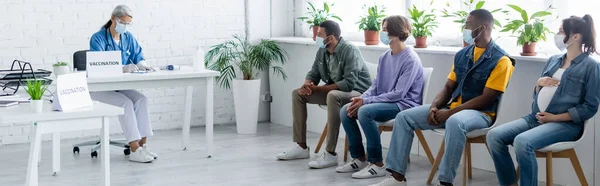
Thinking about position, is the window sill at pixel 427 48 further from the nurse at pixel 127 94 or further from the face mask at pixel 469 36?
the nurse at pixel 127 94

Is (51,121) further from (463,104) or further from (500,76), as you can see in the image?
(500,76)

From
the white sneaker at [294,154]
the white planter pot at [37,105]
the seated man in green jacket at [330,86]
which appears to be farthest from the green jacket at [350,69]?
the white planter pot at [37,105]

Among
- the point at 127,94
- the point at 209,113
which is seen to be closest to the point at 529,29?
the point at 209,113

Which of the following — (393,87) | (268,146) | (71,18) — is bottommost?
(268,146)

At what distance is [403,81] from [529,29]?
802 mm

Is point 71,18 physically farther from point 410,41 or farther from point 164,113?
point 410,41

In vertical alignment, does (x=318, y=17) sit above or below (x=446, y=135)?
above

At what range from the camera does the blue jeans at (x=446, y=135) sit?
185 inches

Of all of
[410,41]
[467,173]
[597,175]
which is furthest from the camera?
[410,41]

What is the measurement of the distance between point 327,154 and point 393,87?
659 mm

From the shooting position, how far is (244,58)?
25.6ft

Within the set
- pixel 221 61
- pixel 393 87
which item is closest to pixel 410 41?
pixel 393 87

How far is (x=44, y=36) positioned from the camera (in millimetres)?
6848

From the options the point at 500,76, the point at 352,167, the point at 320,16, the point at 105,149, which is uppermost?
the point at 320,16
